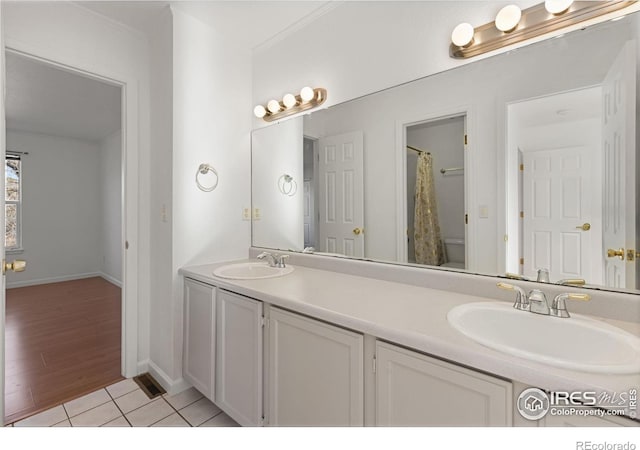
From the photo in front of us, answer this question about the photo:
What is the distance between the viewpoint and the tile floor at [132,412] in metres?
1.65

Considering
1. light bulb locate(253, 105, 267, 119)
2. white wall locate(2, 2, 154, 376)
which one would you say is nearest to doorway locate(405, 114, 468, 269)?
light bulb locate(253, 105, 267, 119)

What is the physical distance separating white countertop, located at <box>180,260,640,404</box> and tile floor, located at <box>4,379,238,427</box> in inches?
29.9

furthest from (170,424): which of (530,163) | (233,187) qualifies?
(530,163)

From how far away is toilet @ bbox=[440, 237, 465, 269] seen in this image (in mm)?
1426

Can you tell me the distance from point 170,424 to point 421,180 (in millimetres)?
1890

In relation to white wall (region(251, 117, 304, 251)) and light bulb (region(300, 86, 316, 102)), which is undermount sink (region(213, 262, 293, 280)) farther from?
light bulb (region(300, 86, 316, 102))

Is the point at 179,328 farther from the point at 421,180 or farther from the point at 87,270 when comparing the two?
the point at 87,270

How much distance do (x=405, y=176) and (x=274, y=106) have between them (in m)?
1.13

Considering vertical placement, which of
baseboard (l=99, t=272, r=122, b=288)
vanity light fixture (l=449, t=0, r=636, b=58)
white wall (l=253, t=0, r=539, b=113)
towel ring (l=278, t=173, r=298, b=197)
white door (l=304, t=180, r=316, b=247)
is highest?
white wall (l=253, t=0, r=539, b=113)

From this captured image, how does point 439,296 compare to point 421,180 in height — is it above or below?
below

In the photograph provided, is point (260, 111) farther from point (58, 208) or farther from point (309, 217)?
point (58, 208)

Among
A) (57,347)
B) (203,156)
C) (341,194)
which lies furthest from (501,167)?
(57,347)

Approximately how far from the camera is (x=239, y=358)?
150 cm
